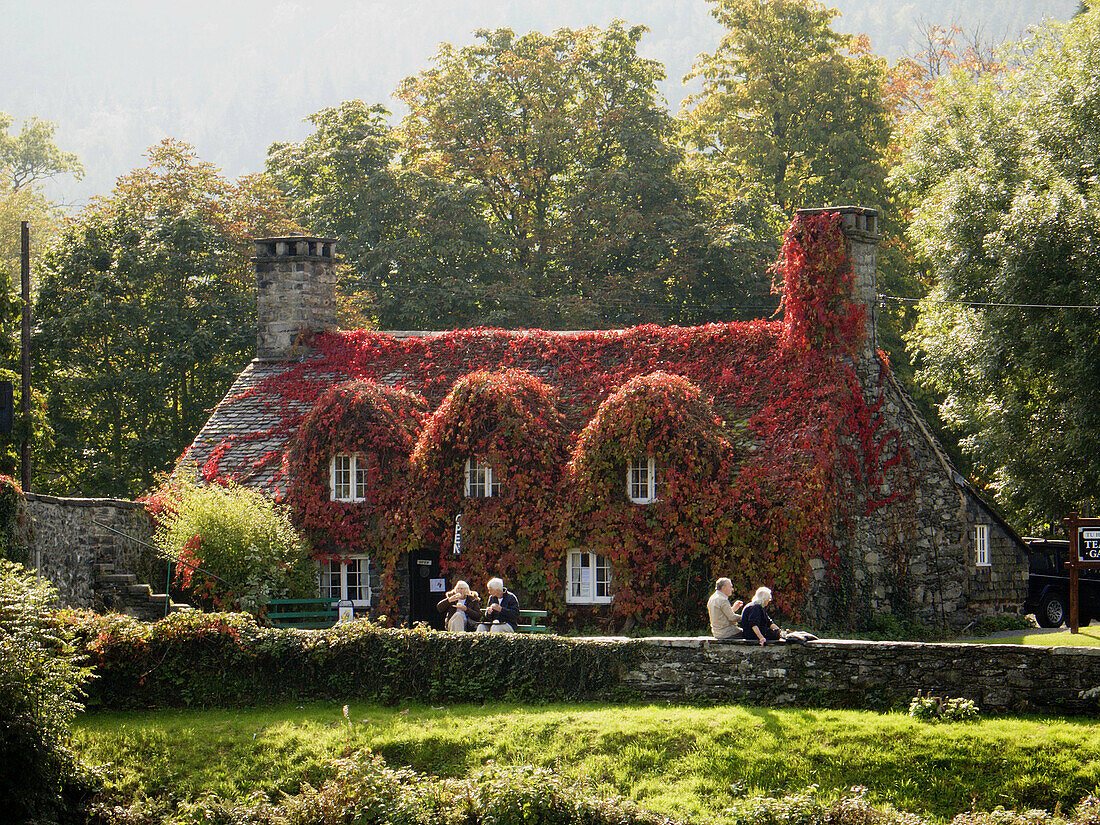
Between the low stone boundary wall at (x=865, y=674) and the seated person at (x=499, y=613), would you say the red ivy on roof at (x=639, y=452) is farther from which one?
the low stone boundary wall at (x=865, y=674)

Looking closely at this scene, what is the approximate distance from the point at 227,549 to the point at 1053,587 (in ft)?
65.8

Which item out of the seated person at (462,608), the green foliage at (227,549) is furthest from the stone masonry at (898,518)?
the green foliage at (227,549)

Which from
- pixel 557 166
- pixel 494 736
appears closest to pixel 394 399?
pixel 494 736

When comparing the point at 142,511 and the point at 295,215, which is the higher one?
the point at 295,215

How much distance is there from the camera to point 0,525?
19.5 meters

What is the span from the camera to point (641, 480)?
2542cm

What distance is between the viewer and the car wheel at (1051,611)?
100ft

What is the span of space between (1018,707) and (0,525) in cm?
1534

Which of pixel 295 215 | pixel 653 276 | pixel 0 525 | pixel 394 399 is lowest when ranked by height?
pixel 0 525

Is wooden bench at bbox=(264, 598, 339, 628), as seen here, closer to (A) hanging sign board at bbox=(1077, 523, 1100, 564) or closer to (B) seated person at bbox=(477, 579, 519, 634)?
(B) seated person at bbox=(477, 579, 519, 634)

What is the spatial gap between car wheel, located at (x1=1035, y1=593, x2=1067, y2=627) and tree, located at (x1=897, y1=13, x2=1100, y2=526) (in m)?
2.10

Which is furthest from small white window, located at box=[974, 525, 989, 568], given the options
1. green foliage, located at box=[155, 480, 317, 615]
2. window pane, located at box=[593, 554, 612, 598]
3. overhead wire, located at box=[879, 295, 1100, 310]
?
green foliage, located at box=[155, 480, 317, 615]

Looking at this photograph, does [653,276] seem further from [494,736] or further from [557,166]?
[494,736]

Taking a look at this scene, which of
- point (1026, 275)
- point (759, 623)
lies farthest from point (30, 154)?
point (759, 623)
